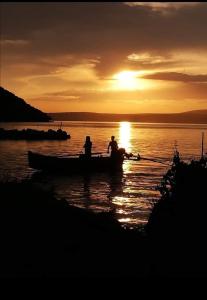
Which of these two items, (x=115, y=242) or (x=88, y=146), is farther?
(x=88, y=146)

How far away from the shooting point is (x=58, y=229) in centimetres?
995

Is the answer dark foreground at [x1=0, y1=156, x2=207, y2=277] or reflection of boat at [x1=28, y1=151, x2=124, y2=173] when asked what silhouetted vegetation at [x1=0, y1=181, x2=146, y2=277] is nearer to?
dark foreground at [x1=0, y1=156, x2=207, y2=277]

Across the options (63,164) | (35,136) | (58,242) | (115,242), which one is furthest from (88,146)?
(35,136)

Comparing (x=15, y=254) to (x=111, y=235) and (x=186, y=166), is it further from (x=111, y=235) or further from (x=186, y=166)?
(x=186, y=166)

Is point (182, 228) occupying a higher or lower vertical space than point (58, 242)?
higher

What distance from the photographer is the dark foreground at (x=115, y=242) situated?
25.7 ft

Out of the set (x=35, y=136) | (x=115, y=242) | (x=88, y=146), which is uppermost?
(x=88, y=146)

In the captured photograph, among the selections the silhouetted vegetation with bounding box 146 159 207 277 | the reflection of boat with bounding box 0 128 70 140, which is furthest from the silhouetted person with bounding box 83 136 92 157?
the reflection of boat with bounding box 0 128 70 140

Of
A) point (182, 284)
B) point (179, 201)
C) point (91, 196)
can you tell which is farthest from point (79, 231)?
point (91, 196)

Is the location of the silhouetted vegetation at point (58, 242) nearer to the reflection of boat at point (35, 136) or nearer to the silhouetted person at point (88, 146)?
the silhouetted person at point (88, 146)

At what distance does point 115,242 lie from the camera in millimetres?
9719

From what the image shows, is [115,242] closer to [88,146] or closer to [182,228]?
[182,228]

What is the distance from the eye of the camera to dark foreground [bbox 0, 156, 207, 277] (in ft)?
25.7

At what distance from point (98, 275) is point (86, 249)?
1211 mm
